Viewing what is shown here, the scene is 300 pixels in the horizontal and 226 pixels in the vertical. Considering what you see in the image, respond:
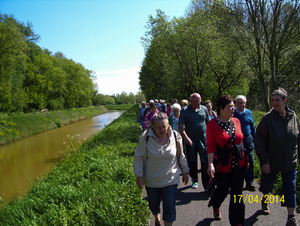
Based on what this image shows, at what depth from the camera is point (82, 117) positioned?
4431 centimetres

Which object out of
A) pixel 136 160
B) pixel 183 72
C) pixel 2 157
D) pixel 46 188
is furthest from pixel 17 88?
pixel 136 160

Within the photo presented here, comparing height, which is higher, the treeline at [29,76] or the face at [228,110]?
the treeline at [29,76]

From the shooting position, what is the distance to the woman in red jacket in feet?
11.1

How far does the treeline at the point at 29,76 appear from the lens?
22.7 metres

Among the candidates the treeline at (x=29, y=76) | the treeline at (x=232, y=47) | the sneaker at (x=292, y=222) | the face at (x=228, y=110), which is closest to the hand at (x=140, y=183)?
the face at (x=228, y=110)

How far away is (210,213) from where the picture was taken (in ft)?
13.2

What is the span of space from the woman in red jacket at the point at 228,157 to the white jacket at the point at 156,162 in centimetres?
54

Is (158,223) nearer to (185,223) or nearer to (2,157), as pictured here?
(185,223)

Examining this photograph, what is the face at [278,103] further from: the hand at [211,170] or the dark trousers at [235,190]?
the hand at [211,170]

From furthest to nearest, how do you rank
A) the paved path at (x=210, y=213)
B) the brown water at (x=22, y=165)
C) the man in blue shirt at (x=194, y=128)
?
the brown water at (x=22, y=165) → the man in blue shirt at (x=194, y=128) → the paved path at (x=210, y=213)

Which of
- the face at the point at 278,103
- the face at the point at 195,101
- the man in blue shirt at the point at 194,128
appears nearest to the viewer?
the face at the point at 278,103

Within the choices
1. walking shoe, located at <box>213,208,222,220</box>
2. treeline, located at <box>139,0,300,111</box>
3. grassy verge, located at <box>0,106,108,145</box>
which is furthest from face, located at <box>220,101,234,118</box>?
grassy verge, located at <box>0,106,108,145</box>

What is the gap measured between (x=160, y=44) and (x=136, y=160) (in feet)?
57.0

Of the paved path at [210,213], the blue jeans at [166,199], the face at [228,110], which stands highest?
the face at [228,110]
